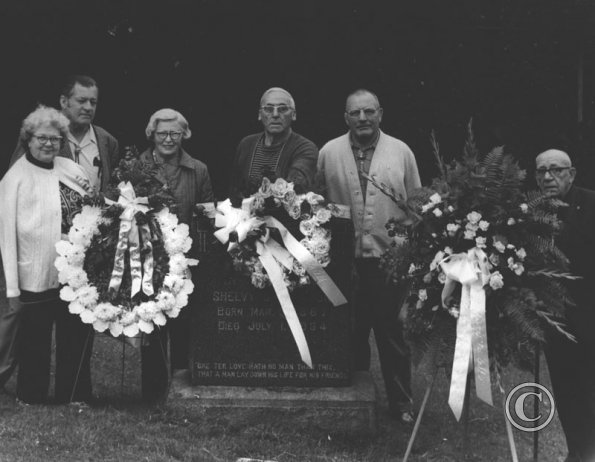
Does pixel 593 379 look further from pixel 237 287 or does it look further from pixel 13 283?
pixel 13 283

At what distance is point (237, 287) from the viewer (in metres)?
6.46

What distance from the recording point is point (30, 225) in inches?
253

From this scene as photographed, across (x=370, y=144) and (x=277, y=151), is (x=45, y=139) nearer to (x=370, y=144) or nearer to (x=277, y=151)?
(x=277, y=151)

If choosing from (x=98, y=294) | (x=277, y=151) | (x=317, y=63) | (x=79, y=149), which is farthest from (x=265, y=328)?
(x=317, y=63)

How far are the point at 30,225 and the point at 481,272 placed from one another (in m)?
3.00

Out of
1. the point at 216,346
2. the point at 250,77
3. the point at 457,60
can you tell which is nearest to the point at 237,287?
the point at 216,346

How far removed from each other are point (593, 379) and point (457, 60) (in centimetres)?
575

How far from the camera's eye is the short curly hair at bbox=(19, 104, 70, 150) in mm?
6434

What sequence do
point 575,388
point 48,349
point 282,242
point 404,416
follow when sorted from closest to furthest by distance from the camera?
1. point 575,388
2. point 282,242
3. point 48,349
4. point 404,416

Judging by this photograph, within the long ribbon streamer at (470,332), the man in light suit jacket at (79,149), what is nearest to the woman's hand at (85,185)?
the man in light suit jacket at (79,149)

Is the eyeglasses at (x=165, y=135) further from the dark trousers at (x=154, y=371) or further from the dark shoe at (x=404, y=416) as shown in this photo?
the dark shoe at (x=404, y=416)

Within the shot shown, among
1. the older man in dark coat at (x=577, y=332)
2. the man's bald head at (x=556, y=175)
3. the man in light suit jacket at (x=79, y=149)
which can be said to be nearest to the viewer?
the older man in dark coat at (x=577, y=332)

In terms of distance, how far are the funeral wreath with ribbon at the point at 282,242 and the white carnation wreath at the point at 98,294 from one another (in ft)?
1.13

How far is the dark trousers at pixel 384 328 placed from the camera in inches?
272
